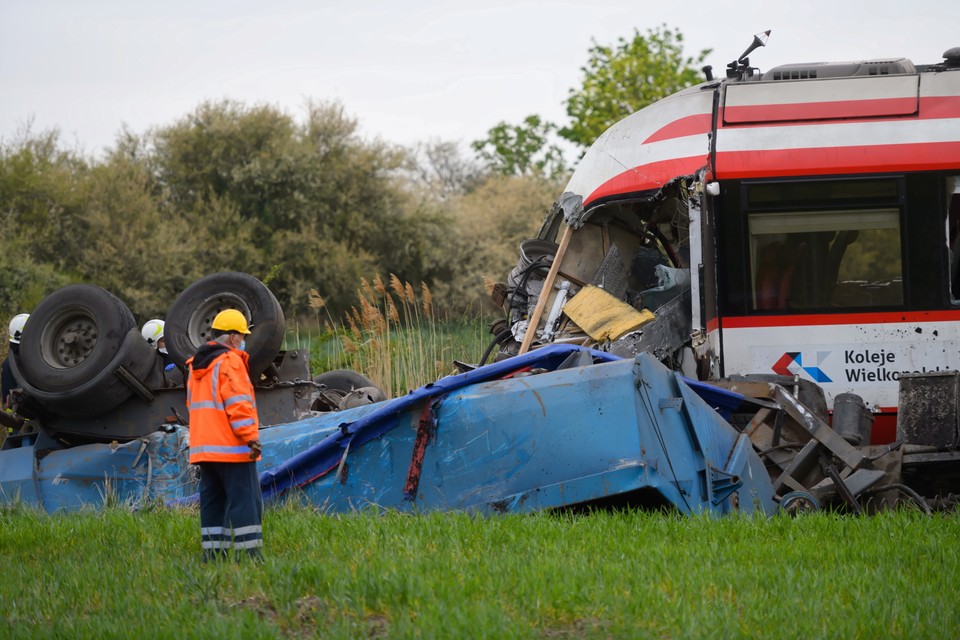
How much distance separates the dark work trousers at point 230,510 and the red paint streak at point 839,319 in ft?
14.6

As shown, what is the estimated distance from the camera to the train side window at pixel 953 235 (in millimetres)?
9344

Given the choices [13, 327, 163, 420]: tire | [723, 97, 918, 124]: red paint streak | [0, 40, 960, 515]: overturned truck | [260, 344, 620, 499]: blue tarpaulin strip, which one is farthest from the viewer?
[723, 97, 918, 124]: red paint streak

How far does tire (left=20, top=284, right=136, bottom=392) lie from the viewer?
30.6 feet

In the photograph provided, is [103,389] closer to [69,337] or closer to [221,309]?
[69,337]

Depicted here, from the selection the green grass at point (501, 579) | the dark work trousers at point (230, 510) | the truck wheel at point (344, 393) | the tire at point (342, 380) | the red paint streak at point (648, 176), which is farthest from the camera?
the tire at point (342, 380)

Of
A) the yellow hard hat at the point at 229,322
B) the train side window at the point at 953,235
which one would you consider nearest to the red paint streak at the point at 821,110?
the train side window at the point at 953,235

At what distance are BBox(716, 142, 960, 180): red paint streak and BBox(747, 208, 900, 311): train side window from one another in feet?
1.09

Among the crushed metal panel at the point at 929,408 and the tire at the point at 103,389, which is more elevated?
the tire at the point at 103,389

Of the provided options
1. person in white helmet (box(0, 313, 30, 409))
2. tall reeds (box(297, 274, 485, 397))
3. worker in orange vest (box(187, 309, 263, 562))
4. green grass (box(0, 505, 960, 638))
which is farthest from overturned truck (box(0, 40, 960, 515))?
tall reeds (box(297, 274, 485, 397))

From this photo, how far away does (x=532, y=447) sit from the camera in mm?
7090

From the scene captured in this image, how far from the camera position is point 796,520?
6.93 meters

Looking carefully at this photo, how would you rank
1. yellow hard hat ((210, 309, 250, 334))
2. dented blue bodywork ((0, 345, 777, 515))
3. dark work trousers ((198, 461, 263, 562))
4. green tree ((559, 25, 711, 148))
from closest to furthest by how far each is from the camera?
dark work trousers ((198, 461, 263, 562)) < yellow hard hat ((210, 309, 250, 334)) < dented blue bodywork ((0, 345, 777, 515)) < green tree ((559, 25, 711, 148))

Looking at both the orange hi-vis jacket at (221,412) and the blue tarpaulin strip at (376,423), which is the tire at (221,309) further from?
the orange hi-vis jacket at (221,412)

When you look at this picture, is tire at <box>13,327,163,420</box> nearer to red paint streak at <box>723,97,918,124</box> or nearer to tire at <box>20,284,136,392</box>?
tire at <box>20,284,136,392</box>
